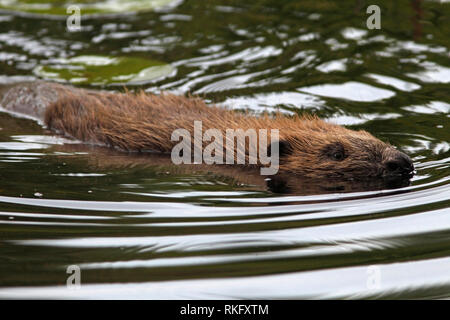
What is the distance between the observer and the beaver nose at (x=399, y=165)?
6812mm

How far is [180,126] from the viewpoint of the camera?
7.75 meters

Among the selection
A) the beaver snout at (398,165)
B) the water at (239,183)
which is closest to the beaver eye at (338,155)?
the beaver snout at (398,165)

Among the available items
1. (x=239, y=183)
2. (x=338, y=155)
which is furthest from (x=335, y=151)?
(x=239, y=183)

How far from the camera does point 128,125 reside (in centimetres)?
808

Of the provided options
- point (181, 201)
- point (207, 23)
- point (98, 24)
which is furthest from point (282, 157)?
point (98, 24)

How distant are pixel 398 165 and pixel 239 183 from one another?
1.38m

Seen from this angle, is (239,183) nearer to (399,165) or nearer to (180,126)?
(180,126)

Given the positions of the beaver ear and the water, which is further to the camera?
the beaver ear

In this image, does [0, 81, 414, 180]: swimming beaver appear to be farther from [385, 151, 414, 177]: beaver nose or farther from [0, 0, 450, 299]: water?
[0, 0, 450, 299]: water

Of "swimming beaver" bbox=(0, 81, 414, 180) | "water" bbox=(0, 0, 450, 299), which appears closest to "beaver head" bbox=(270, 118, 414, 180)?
"swimming beaver" bbox=(0, 81, 414, 180)

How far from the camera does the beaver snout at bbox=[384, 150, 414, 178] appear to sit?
22.4ft

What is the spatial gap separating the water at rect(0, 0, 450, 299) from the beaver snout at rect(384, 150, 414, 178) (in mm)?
163

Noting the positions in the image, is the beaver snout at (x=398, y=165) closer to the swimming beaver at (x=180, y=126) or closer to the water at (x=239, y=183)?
the swimming beaver at (x=180, y=126)
